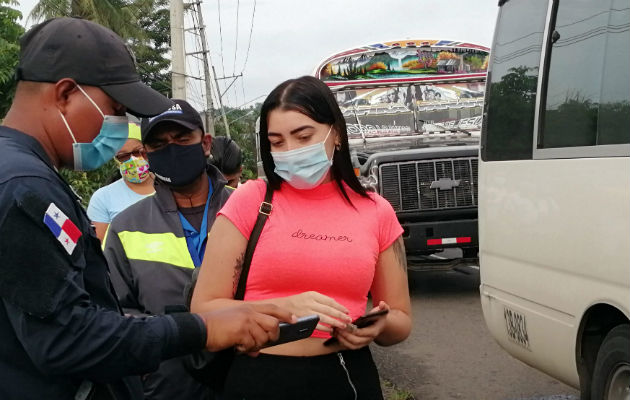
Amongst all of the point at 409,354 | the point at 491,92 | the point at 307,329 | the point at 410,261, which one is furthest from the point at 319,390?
the point at 410,261

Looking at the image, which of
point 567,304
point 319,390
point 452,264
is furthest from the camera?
point 452,264

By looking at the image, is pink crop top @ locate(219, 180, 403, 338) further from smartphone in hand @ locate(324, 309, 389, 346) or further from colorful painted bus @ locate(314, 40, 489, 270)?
colorful painted bus @ locate(314, 40, 489, 270)

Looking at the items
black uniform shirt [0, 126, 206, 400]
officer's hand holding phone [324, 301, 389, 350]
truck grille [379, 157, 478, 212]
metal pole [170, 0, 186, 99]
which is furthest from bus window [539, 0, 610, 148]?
metal pole [170, 0, 186, 99]

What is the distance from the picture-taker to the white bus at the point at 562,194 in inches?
123

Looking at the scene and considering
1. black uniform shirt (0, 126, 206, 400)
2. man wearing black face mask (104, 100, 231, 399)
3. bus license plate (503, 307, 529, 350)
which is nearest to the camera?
black uniform shirt (0, 126, 206, 400)

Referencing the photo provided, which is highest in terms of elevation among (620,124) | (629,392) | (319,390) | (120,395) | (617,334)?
(620,124)

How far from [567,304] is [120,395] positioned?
2309 mm

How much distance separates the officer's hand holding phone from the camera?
7.59ft

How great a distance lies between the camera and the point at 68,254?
1652mm

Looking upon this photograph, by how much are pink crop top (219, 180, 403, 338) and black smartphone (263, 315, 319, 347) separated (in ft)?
0.88

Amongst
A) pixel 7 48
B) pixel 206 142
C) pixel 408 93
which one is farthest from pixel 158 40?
pixel 206 142

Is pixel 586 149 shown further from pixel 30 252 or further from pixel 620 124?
pixel 30 252

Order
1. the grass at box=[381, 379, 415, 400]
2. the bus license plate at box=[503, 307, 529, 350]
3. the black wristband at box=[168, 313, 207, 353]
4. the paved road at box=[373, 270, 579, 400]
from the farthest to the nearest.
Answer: the paved road at box=[373, 270, 579, 400], the grass at box=[381, 379, 415, 400], the bus license plate at box=[503, 307, 529, 350], the black wristband at box=[168, 313, 207, 353]

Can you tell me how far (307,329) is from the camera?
2.13 meters
